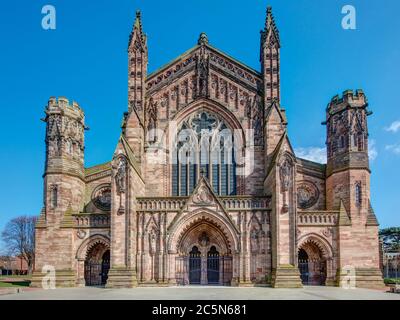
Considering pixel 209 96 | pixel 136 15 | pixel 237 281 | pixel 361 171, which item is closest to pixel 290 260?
pixel 237 281

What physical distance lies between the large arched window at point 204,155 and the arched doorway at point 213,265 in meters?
4.69

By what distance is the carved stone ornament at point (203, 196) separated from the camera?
99.8 ft

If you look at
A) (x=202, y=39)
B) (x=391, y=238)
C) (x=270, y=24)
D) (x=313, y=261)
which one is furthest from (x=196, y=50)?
(x=391, y=238)

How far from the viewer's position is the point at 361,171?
105ft

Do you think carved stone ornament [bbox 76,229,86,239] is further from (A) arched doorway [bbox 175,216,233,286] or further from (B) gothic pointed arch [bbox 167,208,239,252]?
(A) arched doorway [bbox 175,216,233,286]

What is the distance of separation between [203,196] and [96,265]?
9.63 m

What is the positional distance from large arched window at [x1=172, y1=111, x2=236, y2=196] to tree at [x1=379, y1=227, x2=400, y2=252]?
43.4 metres

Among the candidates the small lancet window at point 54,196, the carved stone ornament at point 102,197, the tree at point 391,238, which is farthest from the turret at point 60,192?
the tree at point 391,238

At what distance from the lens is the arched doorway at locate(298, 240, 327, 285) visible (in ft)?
104

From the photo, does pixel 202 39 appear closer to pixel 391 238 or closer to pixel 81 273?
pixel 81 273

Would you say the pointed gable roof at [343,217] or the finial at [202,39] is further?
the finial at [202,39]

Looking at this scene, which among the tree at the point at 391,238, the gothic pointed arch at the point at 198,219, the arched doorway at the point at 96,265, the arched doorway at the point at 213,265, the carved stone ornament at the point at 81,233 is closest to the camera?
the gothic pointed arch at the point at 198,219

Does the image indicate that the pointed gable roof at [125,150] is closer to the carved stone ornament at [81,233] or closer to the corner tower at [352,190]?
the carved stone ornament at [81,233]
